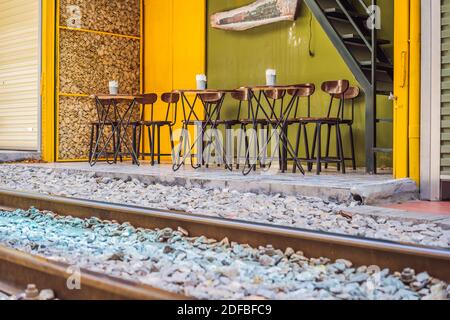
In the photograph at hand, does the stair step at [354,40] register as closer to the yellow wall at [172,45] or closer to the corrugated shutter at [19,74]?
the yellow wall at [172,45]

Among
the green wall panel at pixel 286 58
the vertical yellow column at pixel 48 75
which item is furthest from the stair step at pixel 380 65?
the vertical yellow column at pixel 48 75

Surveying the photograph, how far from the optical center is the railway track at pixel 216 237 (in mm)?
2332

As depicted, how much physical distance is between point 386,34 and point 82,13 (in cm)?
550

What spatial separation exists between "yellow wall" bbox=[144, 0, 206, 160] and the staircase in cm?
316

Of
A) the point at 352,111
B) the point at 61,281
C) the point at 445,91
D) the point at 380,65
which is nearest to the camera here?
the point at 61,281

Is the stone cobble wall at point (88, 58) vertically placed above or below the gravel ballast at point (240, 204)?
above

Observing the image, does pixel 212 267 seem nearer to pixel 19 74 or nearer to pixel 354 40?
pixel 354 40

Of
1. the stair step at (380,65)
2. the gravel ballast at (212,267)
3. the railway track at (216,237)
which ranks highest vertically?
the stair step at (380,65)

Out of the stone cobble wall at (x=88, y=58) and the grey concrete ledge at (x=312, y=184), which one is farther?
the stone cobble wall at (x=88, y=58)

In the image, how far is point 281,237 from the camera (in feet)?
11.0

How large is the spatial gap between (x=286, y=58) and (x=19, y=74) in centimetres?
564

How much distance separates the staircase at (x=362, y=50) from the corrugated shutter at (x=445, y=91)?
3.89 ft

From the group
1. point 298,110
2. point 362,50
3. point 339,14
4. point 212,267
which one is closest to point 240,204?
point 212,267
